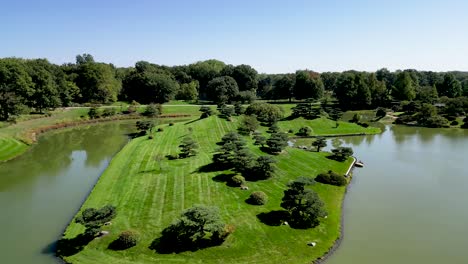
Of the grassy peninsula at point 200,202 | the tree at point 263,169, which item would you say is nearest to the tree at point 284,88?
the grassy peninsula at point 200,202

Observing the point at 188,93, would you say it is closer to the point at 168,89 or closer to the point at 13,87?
the point at 168,89

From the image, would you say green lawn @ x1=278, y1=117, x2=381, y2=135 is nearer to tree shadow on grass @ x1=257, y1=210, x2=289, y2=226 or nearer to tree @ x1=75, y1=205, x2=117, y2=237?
tree shadow on grass @ x1=257, y1=210, x2=289, y2=226

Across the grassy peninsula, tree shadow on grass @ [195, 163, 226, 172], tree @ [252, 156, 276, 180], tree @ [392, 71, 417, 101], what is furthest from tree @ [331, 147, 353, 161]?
tree @ [392, 71, 417, 101]

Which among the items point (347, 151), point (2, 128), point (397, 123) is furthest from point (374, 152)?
point (2, 128)

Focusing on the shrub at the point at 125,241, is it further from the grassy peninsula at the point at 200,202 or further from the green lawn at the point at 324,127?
the green lawn at the point at 324,127

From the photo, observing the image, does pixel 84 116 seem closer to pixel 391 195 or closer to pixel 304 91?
pixel 304 91

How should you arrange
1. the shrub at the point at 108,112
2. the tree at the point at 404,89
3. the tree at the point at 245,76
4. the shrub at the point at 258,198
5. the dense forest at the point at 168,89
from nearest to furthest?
the shrub at the point at 258,198 < the dense forest at the point at 168,89 < the shrub at the point at 108,112 < the tree at the point at 404,89 < the tree at the point at 245,76

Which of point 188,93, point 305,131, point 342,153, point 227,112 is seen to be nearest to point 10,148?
point 227,112
